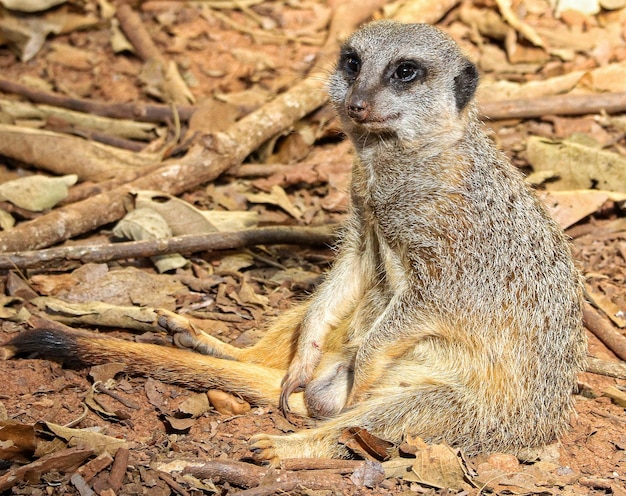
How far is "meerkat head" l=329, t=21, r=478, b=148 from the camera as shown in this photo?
3945mm

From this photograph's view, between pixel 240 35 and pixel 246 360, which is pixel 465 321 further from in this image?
pixel 240 35

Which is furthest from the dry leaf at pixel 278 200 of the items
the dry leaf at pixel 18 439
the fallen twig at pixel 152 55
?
the dry leaf at pixel 18 439

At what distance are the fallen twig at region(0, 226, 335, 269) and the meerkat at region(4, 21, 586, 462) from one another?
0.78 metres

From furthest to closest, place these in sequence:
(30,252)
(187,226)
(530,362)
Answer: (187,226), (30,252), (530,362)

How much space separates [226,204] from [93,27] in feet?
10.3

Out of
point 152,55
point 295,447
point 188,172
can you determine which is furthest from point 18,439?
point 152,55

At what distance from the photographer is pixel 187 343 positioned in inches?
176

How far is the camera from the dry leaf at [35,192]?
5.57 meters

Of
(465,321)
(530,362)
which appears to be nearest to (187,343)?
(465,321)

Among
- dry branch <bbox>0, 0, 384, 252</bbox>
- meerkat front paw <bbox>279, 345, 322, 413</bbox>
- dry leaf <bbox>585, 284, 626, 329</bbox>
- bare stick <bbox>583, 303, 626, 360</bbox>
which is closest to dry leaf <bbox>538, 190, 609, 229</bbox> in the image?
dry leaf <bbox>585, 284, 626, 329</bbox>

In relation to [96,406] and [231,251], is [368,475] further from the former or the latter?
[231,251]

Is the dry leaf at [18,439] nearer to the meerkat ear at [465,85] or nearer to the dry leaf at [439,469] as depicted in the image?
the dry leaf at [439,469]

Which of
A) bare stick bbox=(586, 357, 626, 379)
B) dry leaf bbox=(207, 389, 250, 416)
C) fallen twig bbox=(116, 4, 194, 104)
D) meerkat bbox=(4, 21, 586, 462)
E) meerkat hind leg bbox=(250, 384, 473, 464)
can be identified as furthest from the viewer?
fallen twig bbox=(116, 4, 194, 104)

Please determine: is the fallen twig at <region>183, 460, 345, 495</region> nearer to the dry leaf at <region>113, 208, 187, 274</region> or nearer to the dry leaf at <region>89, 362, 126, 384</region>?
the dry leaf at <region>89, 362, 126, 384</region>
